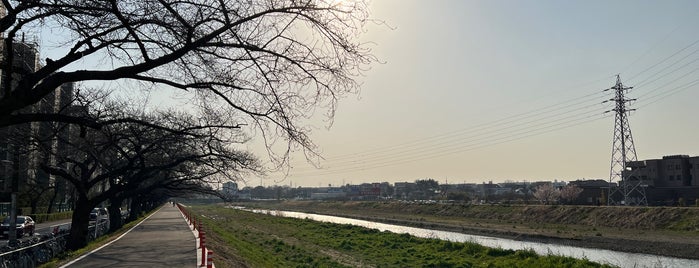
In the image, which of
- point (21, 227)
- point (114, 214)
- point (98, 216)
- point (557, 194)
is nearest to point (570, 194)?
point (557, 194)

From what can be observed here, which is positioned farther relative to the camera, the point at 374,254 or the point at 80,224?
the point at 374,254

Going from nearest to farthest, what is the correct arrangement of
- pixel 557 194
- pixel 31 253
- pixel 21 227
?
pixel 31 253
pixel 21 227
pixel 557 194

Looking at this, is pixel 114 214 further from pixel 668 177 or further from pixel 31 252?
pixel 668 177

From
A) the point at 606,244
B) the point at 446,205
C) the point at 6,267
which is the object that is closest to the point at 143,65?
the point at 6,267

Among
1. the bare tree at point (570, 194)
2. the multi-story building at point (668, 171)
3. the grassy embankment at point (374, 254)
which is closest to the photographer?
the grassy embankment at point (374, 254)

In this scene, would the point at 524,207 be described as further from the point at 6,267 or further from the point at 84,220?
the point at 6,267

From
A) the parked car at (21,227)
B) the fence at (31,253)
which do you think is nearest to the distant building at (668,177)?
the parked car at (21,227)

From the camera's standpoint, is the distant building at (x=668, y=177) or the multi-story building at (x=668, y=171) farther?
the multi-story building at (x=668, y=171)

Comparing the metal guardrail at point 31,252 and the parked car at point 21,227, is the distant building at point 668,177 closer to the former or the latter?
the parked car at point 21,227

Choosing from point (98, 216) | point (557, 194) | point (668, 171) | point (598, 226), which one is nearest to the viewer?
point (98, 216)

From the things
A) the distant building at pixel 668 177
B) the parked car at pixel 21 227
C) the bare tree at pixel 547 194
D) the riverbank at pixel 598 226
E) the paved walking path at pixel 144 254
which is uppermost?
the distant building at pixel 668 177

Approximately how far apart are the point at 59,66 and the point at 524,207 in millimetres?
74371

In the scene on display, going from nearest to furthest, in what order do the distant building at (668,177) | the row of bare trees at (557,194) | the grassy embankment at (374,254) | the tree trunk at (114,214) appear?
the grassy embankment at (374,254)
the tree trunk at (114,214)
the distant building at (668,177)
the row of bare trees at (557,194)

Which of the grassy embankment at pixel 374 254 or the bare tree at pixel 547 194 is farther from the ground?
the bare tree at pixel 547 194
